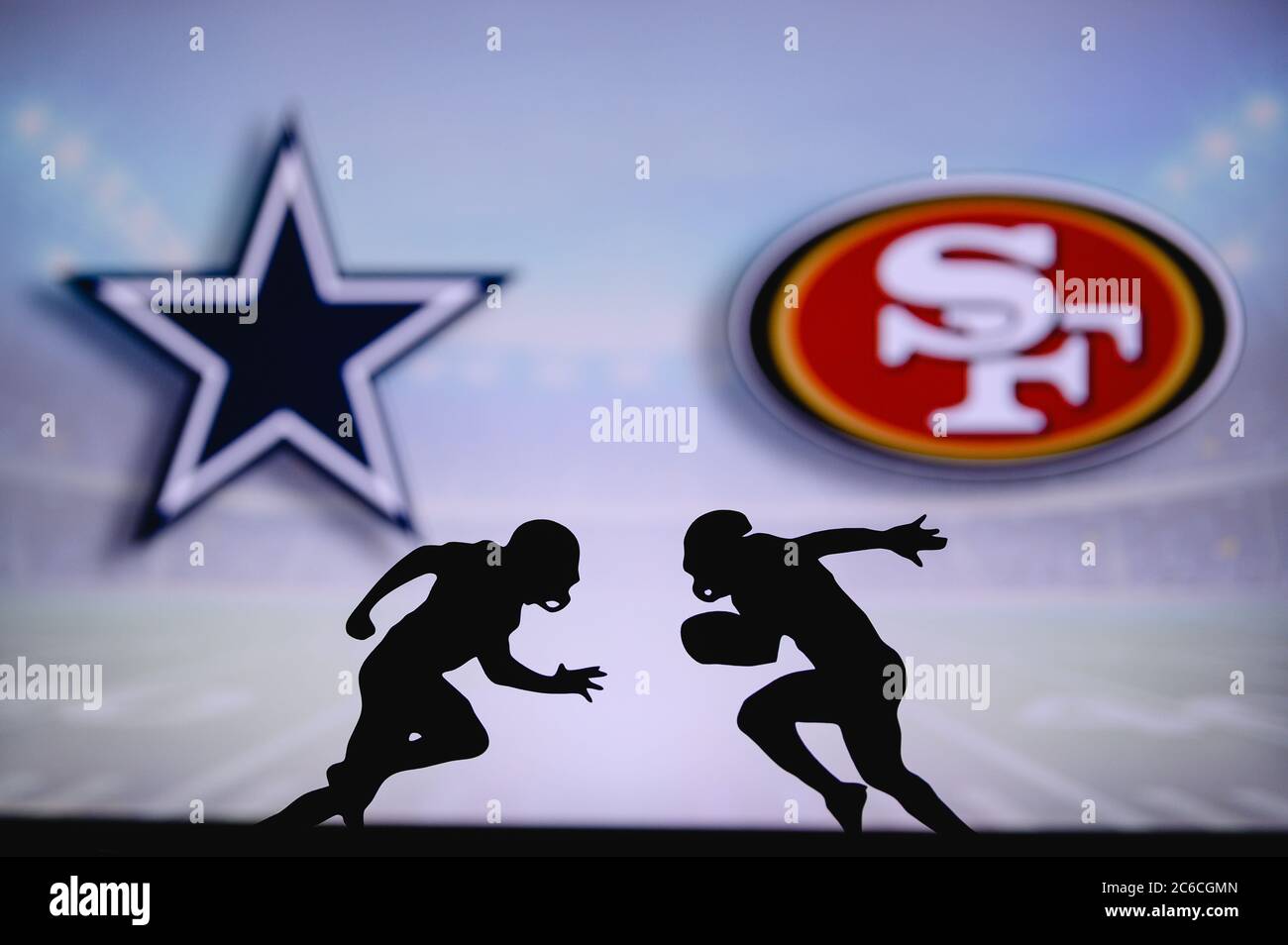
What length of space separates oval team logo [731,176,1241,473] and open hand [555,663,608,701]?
104 cm

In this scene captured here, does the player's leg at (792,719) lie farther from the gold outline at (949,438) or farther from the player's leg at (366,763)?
the player's leg at (366,763)

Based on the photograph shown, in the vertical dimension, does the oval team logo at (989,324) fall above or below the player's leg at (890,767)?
above

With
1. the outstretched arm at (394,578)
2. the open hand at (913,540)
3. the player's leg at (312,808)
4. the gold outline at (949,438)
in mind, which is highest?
the gold outline at (949,438)

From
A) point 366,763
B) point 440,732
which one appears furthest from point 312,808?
point 440,732

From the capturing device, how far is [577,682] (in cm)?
276

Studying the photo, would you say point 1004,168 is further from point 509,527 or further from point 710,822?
point 710,822

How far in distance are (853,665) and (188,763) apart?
7.16 feet

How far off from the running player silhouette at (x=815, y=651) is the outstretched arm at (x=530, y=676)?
1.18 ft

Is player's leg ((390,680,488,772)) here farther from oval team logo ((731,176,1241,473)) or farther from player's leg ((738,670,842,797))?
oval team logo ((731,176,1241,473))

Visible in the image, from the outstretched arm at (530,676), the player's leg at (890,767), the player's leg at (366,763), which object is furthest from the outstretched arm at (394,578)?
the player's leg at (890,767)

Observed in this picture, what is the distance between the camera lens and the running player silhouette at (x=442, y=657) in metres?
2.73

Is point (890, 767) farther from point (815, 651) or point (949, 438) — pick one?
point (949, 438)
